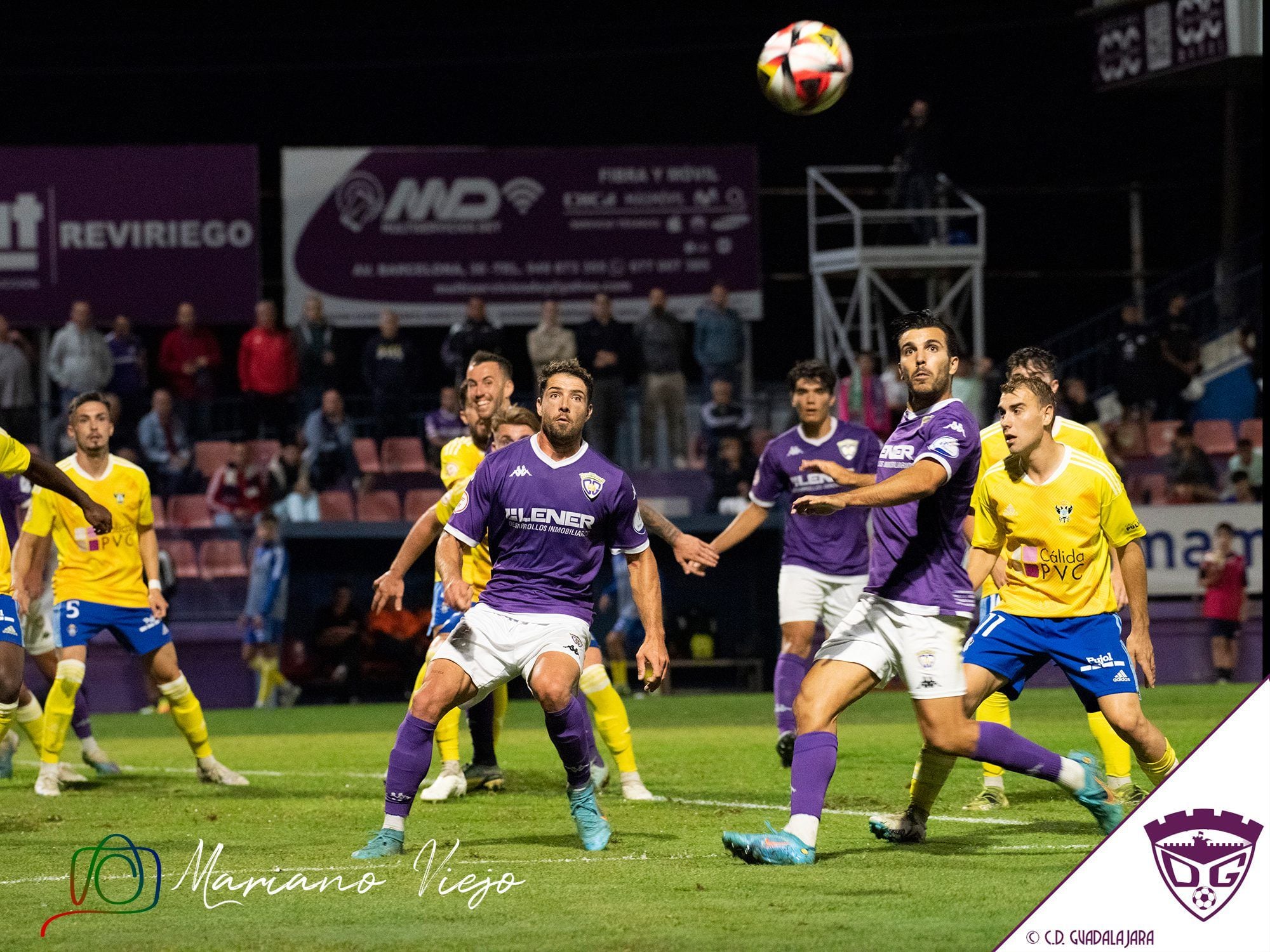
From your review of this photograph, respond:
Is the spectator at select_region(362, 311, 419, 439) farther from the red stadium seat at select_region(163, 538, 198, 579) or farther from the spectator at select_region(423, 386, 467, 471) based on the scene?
the red stadium seat at select_region(163, 538, 198, 579)

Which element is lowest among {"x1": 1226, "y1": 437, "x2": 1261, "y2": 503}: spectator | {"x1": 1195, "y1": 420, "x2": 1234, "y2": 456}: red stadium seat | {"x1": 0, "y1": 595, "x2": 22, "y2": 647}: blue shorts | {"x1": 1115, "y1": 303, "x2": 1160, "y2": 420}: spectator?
{"x1": 0, "y1": 595, "x2": 22, "y2": 647}: blue shorts

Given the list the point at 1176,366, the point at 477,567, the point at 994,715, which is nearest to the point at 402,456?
the point at 1176,366

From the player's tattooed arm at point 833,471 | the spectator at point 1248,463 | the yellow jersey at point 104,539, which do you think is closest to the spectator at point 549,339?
the spectator at point 1248,463

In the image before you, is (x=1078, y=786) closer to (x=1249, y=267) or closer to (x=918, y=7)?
(x=1249, y=267)

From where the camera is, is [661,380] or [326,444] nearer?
[326,444]

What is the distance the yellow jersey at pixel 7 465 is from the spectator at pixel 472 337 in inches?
475

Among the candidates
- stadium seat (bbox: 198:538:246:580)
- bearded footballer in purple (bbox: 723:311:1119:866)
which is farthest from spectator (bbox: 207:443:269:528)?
bearded footballer in purple (bbox: 723:311:1119:866)

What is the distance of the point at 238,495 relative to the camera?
2066 centimetres

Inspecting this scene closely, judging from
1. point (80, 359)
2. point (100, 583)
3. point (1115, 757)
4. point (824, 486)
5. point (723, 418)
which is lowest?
point (1115, 757)

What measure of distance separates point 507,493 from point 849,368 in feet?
54.1

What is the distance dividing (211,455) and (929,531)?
16.5m

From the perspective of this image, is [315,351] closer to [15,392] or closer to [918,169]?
[15,392]

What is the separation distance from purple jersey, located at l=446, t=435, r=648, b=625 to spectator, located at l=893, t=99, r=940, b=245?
16.2 metres

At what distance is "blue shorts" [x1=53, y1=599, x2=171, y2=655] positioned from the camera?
1073 centimetres
